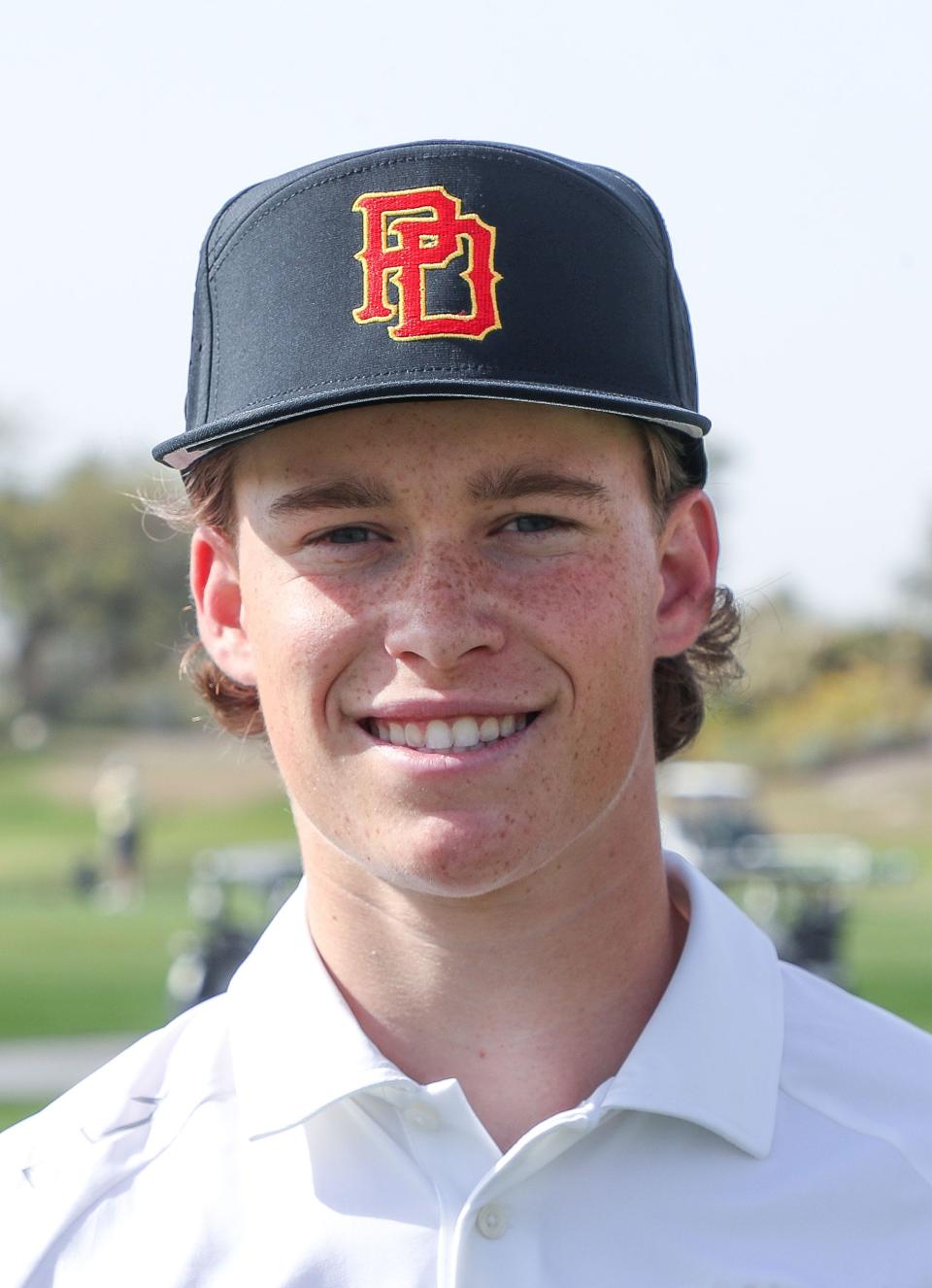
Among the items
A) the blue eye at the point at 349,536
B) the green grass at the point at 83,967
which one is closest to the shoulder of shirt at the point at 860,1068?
the blue eye at the point at 349,536

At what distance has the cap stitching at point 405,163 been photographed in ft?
7.93

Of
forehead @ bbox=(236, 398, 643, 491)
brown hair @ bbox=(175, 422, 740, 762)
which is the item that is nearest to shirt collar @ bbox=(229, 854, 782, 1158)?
brown hair @ bbox=(175, 422, 740, 762)

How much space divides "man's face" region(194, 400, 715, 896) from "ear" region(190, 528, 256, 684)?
0.22 meters

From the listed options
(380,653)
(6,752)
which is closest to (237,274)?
(380,653)

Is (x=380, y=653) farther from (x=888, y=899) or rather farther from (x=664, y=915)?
(x=888, y=899)

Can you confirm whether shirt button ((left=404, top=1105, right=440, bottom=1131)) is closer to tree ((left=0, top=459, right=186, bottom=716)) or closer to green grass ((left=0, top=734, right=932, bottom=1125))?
green grass ((left=0, top=734, right=932, bottom=1125))

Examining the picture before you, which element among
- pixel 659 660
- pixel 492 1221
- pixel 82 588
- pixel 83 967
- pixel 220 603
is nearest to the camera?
pixel 492 1221

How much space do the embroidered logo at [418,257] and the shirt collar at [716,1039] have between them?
37.6 inches

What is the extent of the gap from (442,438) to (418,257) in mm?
239

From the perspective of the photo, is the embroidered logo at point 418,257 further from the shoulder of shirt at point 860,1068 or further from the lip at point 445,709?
the shoulder of shirt at point 860,1068

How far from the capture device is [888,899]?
28844 millimetres

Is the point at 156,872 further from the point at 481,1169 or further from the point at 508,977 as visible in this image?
the point at 481,1169

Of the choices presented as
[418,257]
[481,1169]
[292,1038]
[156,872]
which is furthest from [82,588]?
[481,1169]

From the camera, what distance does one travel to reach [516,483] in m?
2.37
